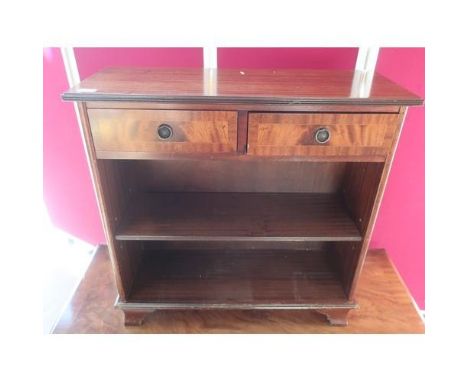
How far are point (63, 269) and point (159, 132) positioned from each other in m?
0.90

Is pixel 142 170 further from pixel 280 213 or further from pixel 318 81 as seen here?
pixel 318 81

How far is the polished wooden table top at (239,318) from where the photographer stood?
1.07 m

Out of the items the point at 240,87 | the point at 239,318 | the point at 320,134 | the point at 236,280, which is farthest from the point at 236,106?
the point at 239,318

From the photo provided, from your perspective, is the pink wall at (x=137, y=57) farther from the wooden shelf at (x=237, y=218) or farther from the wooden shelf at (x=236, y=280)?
the wooden shelf at (x=236, y=280)

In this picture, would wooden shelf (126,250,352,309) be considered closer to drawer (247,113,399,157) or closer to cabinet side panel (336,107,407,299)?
cabinet side panel (336,107,407,299)

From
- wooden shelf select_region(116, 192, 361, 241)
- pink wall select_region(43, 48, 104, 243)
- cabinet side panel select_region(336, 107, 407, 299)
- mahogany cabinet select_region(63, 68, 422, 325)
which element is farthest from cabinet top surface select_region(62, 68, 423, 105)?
wooden shelf select_region(116, 192, 361, 241)

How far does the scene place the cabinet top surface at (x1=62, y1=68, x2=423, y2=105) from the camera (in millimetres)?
696

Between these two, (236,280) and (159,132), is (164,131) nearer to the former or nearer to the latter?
(159,132)

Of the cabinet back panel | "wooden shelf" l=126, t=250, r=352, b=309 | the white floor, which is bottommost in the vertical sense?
the white floor

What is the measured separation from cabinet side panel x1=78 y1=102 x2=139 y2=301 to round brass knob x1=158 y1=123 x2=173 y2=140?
0.16 metres

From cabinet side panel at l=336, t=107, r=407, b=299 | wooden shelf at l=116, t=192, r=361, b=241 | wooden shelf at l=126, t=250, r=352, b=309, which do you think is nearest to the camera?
cabinet side panel at l=336, t=107, r=407, b=299

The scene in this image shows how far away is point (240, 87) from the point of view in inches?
30.1

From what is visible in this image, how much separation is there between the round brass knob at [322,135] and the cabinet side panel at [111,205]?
51cm
